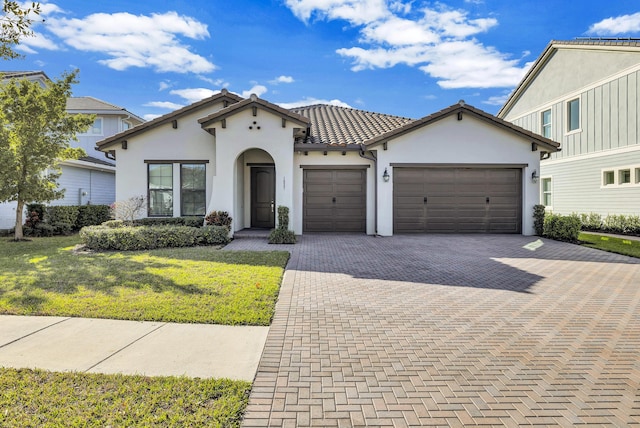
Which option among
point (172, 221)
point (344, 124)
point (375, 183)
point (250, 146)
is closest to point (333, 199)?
point (375, 183)

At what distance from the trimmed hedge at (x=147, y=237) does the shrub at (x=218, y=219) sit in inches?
Answer: 33.9

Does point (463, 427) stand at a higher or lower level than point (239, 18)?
lower

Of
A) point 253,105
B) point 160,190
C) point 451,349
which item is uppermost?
point 253,105

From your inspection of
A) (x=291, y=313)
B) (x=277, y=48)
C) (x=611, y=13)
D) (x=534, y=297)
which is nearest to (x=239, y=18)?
(x=277, y=48)

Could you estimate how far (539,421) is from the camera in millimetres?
2646

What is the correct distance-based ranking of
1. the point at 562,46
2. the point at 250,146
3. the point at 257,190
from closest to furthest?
the point at 250,146 → the point at 257,190 → the point at 562,46

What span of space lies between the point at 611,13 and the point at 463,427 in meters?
23.2

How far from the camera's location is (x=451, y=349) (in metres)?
3.90

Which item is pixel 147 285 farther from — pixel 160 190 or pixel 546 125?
pixel 546 125

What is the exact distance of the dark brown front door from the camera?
15.2m

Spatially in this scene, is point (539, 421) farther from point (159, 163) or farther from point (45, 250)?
point (159, 163)

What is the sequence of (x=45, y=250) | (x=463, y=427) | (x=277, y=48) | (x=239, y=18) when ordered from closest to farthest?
1. (x=463, y=427)
2. (x=45, y=250)
3. (x=239, y=18)
4. (x=277, y=48)

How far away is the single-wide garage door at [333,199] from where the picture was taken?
46.8 ft

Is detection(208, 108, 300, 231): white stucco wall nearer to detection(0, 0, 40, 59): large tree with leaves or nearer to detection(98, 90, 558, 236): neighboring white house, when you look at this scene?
detection(98, 90, 558, 236): neighboring white house
